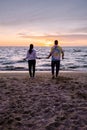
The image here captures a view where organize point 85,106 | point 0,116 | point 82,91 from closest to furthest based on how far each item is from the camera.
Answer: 1. point 0,116
2. point 85,106
3. point 82,91

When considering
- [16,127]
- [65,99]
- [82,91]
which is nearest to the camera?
[16,127]

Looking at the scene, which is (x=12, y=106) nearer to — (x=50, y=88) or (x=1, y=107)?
(x=1, y=107)

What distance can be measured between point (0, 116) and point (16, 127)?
2.45 ft

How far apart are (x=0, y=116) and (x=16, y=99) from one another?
1.47 metres

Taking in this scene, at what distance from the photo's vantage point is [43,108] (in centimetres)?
662

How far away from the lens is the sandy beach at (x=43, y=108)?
18.4ft

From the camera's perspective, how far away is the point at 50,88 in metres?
9.10

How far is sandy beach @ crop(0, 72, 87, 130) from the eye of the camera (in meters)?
5.61

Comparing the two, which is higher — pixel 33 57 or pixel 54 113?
pixel 33 57

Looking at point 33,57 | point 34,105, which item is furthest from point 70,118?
point 33,57

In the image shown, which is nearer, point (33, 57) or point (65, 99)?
point (65, 99)

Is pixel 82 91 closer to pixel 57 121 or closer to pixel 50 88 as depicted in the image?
pixel 50 88

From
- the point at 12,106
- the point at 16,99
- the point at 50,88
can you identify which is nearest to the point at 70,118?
the point at 12,106

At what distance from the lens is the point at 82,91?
8484 millimetres
